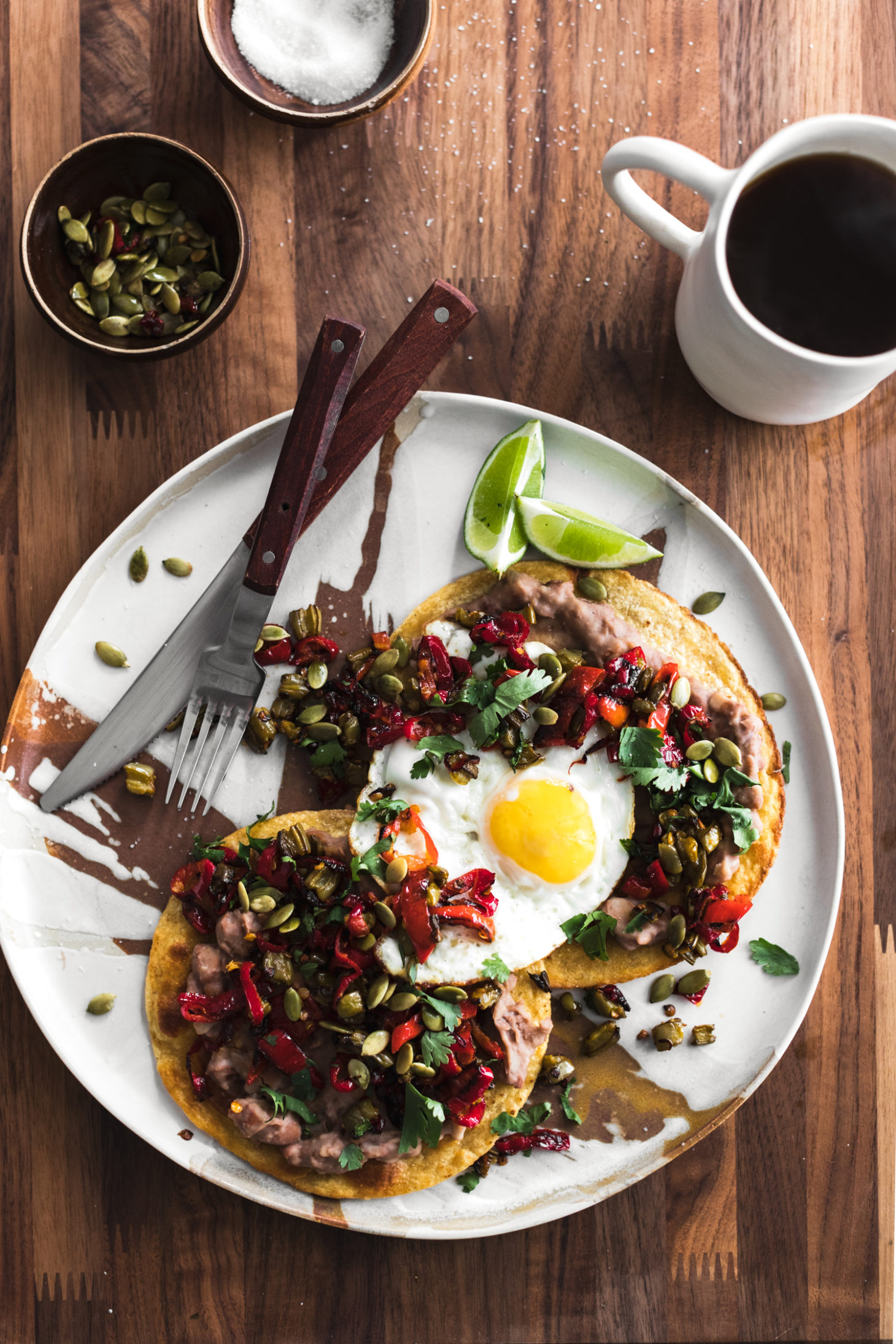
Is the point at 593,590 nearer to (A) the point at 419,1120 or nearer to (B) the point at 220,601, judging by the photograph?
(B) the point at 220,601

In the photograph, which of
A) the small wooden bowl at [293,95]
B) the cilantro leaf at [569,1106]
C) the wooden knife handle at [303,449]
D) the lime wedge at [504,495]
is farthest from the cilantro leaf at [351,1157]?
the small wooden bowl at [293,95]

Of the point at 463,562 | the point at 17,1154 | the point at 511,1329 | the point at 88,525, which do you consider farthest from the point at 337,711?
the point at 511,1329

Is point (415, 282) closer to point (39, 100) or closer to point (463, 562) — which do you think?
point (463, 562)

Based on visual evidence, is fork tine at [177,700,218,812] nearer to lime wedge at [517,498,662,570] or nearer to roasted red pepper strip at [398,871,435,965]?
roasted red pepper strip at [398,871,435,965]

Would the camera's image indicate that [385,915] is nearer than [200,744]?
Yes

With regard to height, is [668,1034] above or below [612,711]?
below

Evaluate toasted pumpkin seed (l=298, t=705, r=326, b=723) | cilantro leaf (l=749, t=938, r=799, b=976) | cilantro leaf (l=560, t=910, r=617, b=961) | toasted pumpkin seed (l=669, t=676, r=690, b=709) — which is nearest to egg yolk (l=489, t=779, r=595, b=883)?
cilantro leaf (l=560, t=910, r=617, b=961)

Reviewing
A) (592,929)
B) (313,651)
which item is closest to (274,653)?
(313,651)
